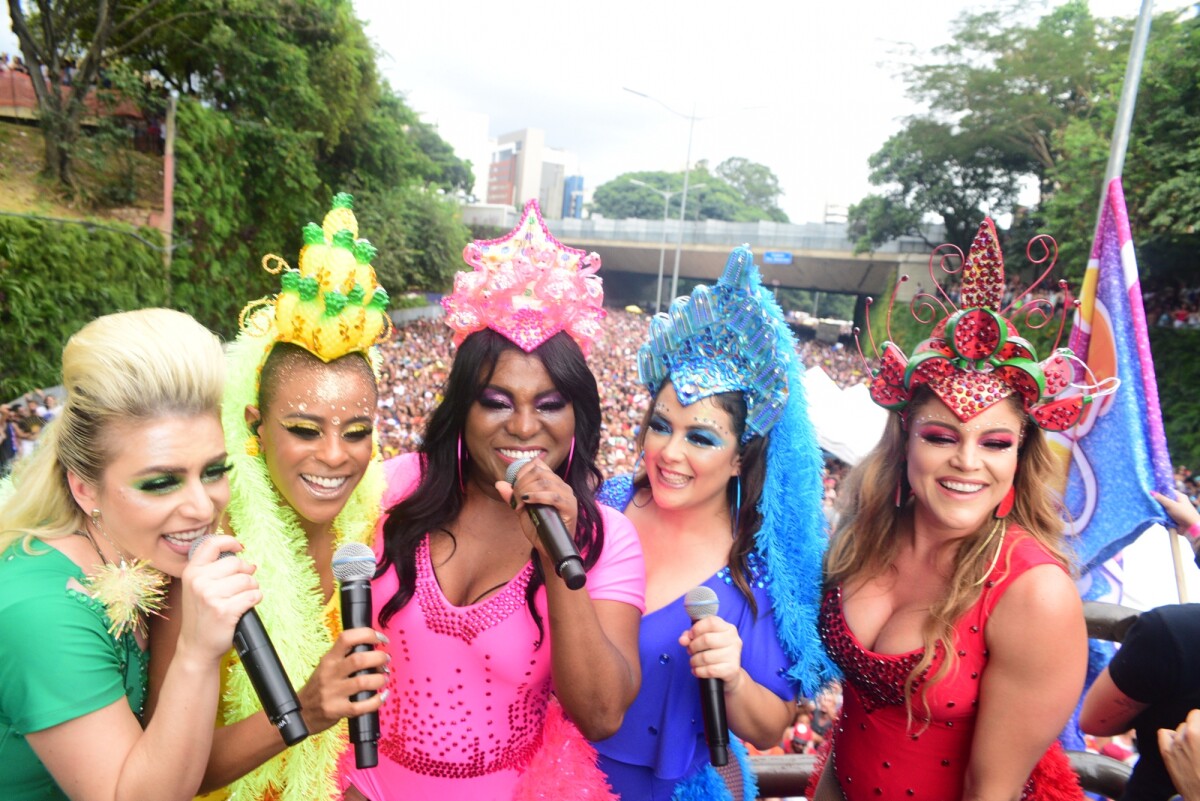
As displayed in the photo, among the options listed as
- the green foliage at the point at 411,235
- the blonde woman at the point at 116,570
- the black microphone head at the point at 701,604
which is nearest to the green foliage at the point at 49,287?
the green foliage at the point at 411,235

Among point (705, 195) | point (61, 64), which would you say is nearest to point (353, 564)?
point (61, 64)

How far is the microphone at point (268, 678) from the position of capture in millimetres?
1188

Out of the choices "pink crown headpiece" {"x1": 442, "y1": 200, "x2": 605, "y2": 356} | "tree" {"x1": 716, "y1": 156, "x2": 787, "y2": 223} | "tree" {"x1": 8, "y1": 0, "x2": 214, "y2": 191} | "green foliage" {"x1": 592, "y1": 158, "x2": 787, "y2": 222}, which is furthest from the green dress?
"tree" {"x1": 716, "y1": 156, "x2": 787, "y2": 223}

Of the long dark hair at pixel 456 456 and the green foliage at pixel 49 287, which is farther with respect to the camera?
the green foliage at pixel 49 287

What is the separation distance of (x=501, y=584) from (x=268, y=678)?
26.4 inches

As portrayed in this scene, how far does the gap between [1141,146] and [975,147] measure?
30.5ft

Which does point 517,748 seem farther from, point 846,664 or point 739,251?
point 739,251

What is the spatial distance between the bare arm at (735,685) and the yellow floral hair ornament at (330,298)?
1.16 metres

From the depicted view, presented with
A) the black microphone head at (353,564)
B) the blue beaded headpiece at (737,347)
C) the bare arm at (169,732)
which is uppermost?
the blue beaded headpiece at (737,347)

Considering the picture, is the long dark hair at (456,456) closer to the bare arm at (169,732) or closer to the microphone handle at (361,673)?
the microphone handle at (361,673)

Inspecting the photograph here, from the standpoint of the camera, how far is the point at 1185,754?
1.62m

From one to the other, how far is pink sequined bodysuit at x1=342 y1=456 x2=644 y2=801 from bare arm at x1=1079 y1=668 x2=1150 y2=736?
145cm

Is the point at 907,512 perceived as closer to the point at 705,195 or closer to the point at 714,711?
the point at 714,711

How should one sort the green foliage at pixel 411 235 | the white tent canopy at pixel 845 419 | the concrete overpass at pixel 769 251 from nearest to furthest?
1. the white tent canopy at pixel 845 419
2. the green foliage at pixel 411 235
3. the concrete overpass at pixel 769 251
